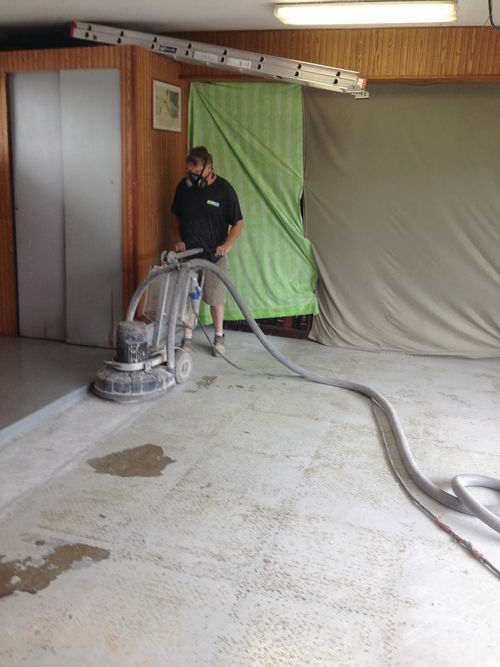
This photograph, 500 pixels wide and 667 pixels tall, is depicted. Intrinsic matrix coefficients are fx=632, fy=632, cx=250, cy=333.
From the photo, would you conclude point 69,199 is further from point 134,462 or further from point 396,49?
point 396,49

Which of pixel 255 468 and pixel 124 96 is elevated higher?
pixel 124 96

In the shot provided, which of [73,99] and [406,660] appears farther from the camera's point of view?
[73,99]

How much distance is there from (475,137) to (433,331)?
58.9 inches

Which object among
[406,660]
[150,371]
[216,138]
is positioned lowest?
[406,660]

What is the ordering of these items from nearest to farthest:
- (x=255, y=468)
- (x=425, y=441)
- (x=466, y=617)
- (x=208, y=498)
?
(x=466, y=617), (x=208, y=498), (x=255, y=468), (x=425, y=441)

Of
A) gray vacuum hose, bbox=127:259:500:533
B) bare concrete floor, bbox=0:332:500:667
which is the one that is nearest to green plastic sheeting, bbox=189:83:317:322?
gray vacuum hose, bbox=127:259:500:533

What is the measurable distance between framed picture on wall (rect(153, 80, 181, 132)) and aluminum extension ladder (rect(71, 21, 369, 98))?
32 centimetres

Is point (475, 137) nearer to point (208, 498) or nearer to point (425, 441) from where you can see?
point (425, 441)

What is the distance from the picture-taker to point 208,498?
279cm

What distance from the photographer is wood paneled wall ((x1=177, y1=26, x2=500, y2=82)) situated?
172 inches

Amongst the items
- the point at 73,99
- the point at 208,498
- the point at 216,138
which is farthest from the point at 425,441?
the point at 73,99

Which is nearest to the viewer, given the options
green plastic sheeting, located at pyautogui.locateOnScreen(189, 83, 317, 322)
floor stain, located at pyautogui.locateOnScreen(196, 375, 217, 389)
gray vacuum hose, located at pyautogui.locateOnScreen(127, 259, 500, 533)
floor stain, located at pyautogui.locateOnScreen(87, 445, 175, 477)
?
gray vacuum hose, located at pyautogui.locateOnScreen(127, 259, 500, 533)

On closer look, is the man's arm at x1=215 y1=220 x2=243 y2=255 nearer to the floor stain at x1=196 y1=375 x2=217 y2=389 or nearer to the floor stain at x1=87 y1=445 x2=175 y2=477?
the floor stain at x1=196 y1=375 x2=217 y2=389

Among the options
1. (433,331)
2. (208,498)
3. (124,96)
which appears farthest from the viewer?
(433,331)
